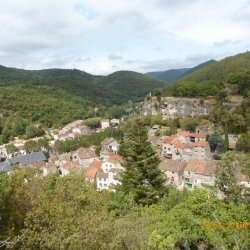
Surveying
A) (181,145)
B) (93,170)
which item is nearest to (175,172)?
(181,145)

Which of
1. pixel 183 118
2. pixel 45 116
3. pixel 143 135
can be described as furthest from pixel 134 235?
pixel 45 116

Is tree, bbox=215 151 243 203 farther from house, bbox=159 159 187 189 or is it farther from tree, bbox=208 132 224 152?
tree, bbox=208 132 224 152

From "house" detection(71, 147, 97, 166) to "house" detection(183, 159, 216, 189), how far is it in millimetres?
21615

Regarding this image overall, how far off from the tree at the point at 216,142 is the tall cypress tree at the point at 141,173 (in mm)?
29872

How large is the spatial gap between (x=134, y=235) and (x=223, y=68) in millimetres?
95316

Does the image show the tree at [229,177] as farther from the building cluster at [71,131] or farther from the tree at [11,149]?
the building cluster at [71,131]

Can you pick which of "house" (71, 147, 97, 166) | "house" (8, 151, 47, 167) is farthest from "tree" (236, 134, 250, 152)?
"house" (8, 151, 47, 167)

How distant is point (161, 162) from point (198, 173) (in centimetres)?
633

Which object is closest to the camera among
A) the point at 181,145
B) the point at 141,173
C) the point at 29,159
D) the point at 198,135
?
the point at 141,173

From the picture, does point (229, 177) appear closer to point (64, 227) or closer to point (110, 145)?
point (64, 227)

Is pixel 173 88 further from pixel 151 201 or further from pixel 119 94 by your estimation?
pixel 119 94

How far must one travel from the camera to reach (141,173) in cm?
2322

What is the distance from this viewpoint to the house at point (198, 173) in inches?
1508

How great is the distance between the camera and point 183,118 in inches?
2596
